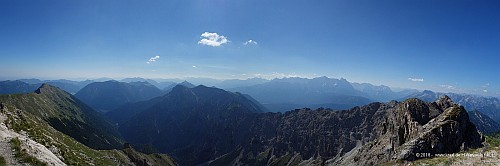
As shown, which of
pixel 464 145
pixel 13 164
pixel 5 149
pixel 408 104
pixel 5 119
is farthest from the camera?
pixel 408 104

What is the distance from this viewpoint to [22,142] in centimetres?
4347

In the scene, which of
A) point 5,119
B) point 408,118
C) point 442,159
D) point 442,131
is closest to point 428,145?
point 442,131

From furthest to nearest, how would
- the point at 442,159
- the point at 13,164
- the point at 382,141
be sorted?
the point at 382,141, the point at 442,159, the point at 13,164

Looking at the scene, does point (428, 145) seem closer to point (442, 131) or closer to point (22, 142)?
point (442, 131)

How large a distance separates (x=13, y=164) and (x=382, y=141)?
409 feet

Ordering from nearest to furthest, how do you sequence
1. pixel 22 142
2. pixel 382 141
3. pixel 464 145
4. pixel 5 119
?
pixel 22 142
pixel 5 119
pixel 464 145
pixel 382 141

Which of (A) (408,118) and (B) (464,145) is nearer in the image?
(B) (464,145)

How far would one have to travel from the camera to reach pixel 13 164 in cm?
3697

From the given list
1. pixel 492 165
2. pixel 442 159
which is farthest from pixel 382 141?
pixel 492 165

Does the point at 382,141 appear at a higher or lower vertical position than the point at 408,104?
lower

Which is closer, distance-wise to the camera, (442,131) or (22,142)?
(22,142)

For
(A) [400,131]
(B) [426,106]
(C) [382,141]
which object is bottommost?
(C) [382,141]

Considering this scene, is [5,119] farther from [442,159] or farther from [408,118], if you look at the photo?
[408,118]

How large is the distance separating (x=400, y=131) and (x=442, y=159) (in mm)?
49505
